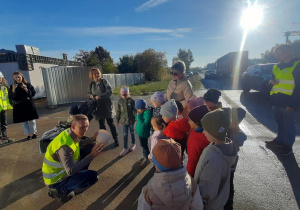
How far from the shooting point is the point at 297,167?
3.19 meters

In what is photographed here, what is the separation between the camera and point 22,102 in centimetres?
488

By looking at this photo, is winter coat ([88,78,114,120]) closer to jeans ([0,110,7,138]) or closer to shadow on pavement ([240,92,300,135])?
jeans ([0,110,7,138])

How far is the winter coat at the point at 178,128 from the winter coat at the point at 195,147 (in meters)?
0.27

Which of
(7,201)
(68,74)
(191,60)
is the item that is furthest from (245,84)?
(191,60)

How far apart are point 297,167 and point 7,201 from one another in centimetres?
486

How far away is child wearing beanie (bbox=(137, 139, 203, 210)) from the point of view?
130 cm

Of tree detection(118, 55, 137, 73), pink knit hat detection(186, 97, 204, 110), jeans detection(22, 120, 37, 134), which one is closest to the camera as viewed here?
pink knit hat detection(186, 97, 204, 110)

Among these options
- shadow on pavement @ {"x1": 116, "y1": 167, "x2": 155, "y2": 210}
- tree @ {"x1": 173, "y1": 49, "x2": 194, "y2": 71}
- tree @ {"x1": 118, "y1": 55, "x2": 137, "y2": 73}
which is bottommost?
shadow on pavement @ {"x1": 116, "y1": 167, "x2": 155, "y2": 210}

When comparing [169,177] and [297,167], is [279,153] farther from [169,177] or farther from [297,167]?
[169,177]

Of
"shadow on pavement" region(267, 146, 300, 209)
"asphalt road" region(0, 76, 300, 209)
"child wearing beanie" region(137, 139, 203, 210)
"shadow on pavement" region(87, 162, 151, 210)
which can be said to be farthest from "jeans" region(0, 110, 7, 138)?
"shadow on pavement" region(267, 146, 300, 209)

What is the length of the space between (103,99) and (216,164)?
327 cm

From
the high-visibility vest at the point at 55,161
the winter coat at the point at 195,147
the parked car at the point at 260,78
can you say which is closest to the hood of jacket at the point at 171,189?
the winter coat at the point at 195,147

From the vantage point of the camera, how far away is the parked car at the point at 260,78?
28.8 ft

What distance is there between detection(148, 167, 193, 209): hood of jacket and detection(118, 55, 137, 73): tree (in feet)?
103
